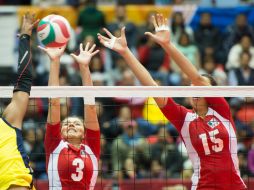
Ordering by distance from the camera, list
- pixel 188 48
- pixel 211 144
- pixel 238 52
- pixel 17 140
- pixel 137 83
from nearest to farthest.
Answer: pixel 17 140 → pixel 211 144 → pixel 137 83 → pixel 238 52 → pixel 188 48

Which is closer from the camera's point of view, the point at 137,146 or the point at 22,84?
the point at 22,84

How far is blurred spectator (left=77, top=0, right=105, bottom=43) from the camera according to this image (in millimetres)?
19078

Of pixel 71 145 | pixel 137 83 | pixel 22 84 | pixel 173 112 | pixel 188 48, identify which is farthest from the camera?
pixel 188 48

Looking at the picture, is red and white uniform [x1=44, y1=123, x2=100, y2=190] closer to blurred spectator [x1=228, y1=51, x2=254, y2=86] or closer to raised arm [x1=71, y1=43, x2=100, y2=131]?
raised arm [x1=71, y1=43, x2=100, y2=131]

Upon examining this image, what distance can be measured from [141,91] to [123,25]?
330 inches

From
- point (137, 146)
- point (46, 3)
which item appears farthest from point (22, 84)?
point (46, 3)

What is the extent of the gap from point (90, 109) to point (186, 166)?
17.2 feet

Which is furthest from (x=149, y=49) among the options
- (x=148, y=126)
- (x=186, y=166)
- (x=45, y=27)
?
(x=45, y=27)

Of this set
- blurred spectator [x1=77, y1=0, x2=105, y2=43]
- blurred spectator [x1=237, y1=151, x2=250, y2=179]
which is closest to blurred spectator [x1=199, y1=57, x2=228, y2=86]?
blurred spectator [x1=77, y1=0, x2=105, y2=43]

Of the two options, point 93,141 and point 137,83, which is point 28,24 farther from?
point 137,83

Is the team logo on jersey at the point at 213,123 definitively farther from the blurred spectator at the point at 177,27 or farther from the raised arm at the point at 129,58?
the blurred spectator at the point at 177,27

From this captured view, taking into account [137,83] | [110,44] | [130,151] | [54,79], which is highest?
[137,83]

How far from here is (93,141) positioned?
10.7 metres

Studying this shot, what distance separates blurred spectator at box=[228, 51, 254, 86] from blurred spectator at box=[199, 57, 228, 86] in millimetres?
144
